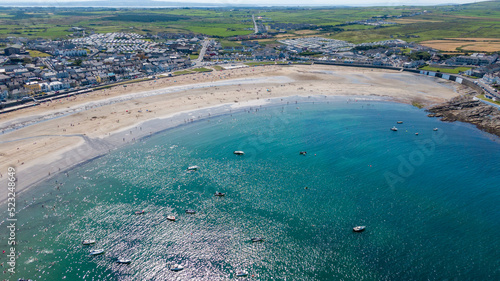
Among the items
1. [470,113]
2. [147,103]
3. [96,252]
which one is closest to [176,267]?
[96,252]

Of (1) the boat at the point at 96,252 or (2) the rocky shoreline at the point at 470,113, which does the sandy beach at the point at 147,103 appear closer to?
(2) the rocky shoreline at the point at 470,113

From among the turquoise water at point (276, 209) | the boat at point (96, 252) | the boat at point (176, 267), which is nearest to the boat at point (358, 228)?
the turquoise water at point (276, 209)

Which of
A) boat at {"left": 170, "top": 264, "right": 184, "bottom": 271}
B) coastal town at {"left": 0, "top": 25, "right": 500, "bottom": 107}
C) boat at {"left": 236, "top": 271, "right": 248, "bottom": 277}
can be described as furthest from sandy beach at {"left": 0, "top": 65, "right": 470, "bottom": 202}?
boat at {"left": 236, "top": 271, "right": 248, "bottom": 277}

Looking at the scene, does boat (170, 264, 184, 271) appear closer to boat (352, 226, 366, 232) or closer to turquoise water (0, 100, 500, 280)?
turquoise water (0, 100, 500, 280)

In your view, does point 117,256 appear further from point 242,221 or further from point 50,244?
point 242,221

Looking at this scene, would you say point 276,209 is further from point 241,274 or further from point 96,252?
point 96,252

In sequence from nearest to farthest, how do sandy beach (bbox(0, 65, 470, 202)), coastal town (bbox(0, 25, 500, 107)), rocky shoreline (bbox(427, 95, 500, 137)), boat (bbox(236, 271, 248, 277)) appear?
boat (bbox(236, 271, 248, 277))
sandy beach (bbox(0, 65, 470, 202))
rocky shoreline (bbox(427, 95, 500, 137))
coastal town (bbox(0, 25, 500, 107))

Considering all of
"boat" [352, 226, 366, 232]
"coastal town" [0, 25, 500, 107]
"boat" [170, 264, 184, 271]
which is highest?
"coastal town" [0, 25, 500, 107]
